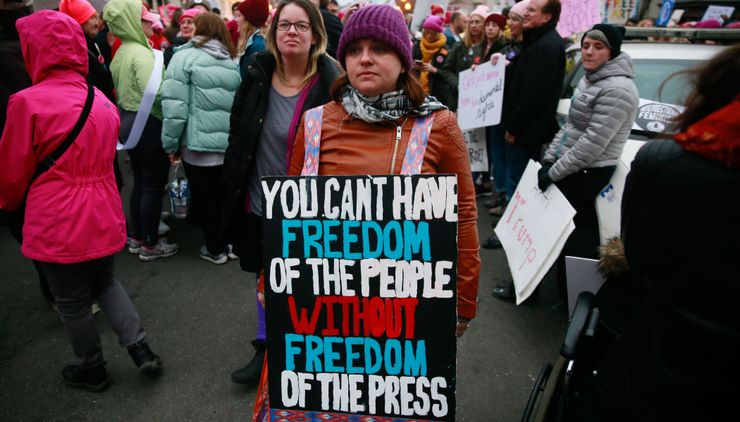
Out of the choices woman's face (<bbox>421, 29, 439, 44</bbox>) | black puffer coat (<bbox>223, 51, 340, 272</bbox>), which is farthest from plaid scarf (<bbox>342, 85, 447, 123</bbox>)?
woman's face (<bbox>421, 29, 439, 44</bbox>)

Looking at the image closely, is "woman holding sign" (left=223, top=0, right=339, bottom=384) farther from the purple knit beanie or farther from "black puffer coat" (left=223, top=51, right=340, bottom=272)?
the purple knit beanie

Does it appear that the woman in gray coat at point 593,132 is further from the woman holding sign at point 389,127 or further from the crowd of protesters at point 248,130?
the woman holding sign at point 389,127

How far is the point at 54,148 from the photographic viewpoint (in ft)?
7.53

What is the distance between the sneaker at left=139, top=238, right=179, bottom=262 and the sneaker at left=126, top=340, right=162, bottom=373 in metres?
1.72

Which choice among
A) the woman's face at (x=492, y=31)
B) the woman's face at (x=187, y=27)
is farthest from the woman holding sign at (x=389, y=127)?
the woman's face at (x=187, y=27)

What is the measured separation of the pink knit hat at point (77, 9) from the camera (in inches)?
164

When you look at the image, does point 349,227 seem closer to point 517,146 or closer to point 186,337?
point 186,337

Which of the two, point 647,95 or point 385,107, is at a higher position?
point 385,107

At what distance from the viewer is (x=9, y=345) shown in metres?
3.09

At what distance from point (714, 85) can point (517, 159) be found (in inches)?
143

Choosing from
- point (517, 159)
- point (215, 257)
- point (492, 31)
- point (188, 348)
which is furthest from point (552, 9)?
point (188, 348)

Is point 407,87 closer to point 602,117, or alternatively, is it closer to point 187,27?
point 602,117

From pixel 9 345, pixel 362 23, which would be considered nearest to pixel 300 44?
pixel 362 23

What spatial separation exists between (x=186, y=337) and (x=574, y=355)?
2.50 metres
